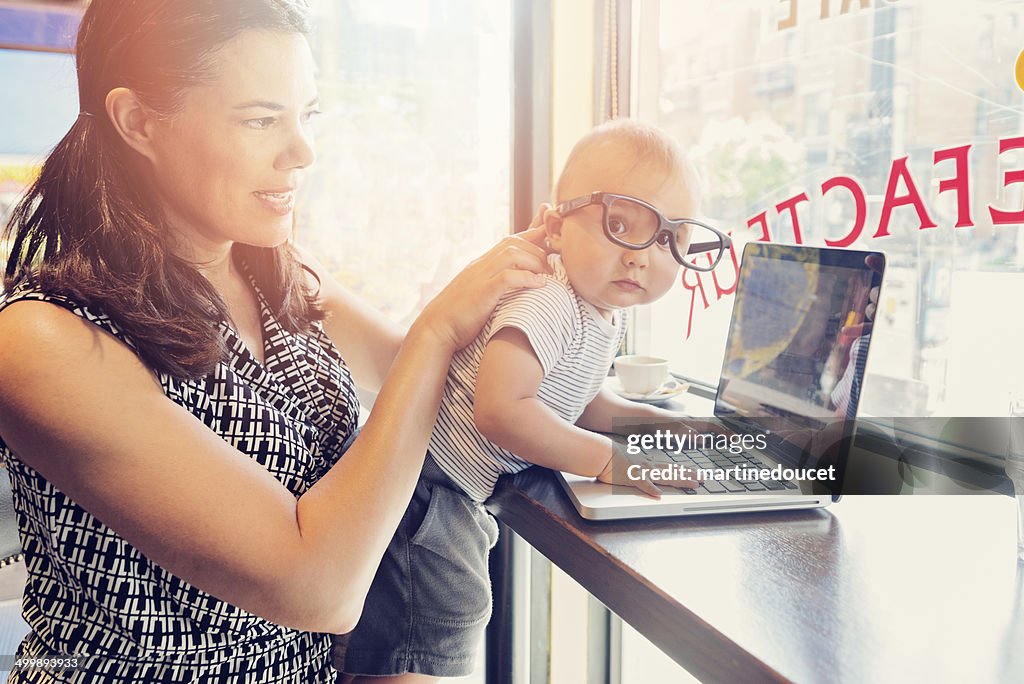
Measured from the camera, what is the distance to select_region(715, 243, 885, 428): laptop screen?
3.26ft

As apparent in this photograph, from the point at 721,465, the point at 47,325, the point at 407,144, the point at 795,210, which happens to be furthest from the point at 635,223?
the point at 407,144

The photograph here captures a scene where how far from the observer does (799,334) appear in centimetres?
109

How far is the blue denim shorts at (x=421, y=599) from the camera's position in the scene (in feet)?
3.48

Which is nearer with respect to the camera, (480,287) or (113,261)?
(113,261)

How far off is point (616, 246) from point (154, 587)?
69 cm

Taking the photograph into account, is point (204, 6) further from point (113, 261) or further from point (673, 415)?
point (673, 415)

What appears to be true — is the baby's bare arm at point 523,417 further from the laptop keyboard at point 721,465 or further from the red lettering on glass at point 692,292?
the red lettering on glass at point 692,292

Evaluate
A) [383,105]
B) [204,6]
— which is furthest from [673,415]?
[383,105]

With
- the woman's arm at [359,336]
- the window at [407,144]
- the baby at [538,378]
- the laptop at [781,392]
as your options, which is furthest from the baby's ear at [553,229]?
the window at [407,144]

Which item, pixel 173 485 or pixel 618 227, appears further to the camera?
pixel 618 227

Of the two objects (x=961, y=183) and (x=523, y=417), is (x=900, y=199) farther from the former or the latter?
(x=523, y=417)

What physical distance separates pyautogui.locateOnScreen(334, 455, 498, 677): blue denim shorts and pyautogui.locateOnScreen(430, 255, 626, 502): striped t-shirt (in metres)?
0.04

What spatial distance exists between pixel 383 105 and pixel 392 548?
1.46m

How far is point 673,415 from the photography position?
1.26 meters
